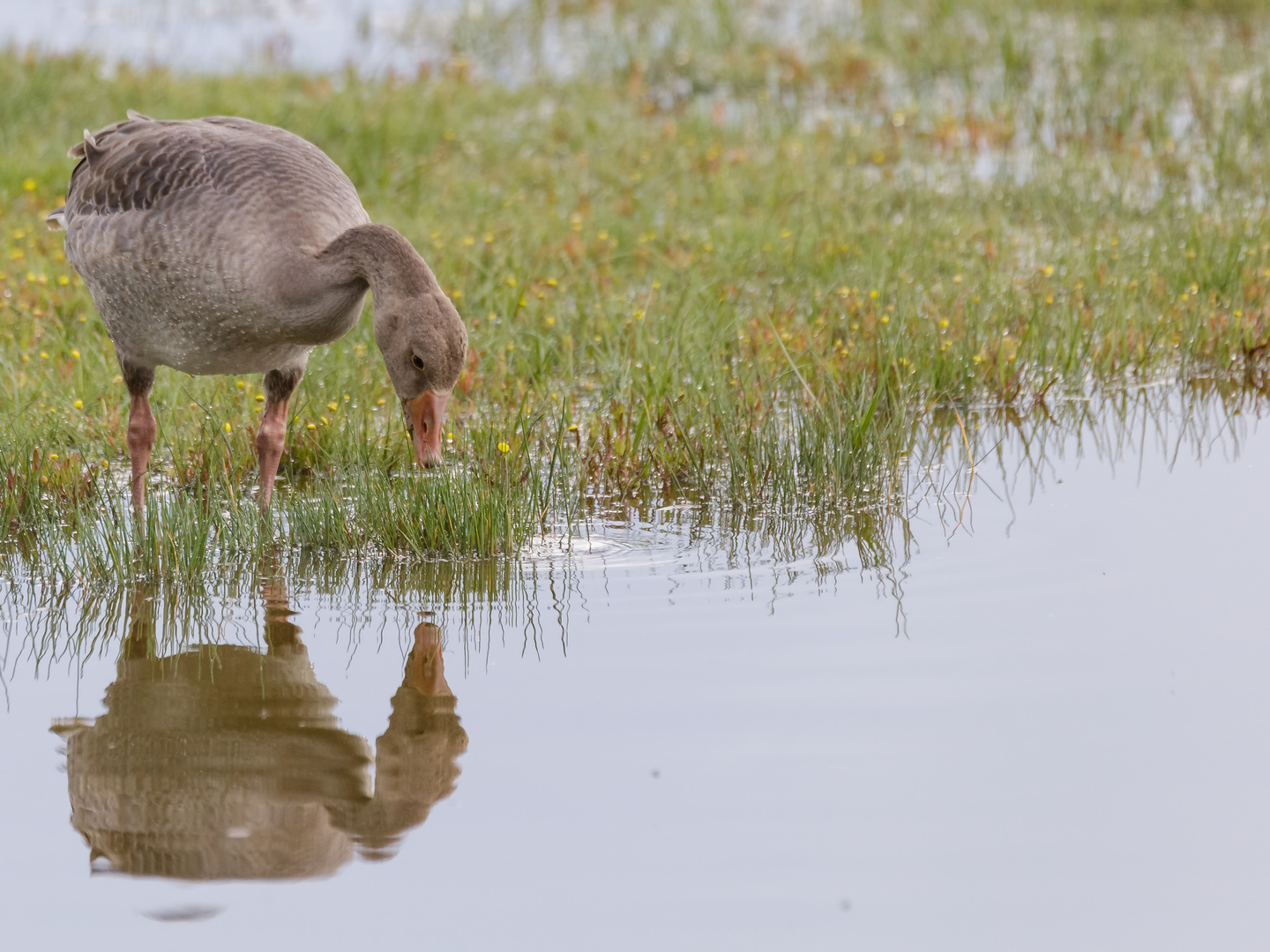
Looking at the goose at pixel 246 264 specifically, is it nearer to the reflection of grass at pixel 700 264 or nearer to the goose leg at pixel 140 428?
the goose leg at pixel 140 428

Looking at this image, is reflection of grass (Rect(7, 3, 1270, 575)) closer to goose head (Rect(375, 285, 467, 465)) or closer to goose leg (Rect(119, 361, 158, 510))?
goose leg (Rect(119, 361, 158, 510))

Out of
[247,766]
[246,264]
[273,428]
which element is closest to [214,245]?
[246,264]

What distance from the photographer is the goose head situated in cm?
538

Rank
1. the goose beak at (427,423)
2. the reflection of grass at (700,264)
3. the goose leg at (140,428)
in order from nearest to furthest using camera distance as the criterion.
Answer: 1. the goose beak at (427,423)
2. the goose leg at (140,428)
3. the reflection of grass at (700,264)

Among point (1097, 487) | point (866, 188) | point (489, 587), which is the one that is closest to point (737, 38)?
point (866, 188)

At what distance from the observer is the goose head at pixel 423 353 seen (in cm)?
538

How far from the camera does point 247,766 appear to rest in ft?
14.4

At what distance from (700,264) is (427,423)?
13.0ft

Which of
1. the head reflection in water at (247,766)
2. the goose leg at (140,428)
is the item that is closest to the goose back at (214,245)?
the goose leg at (140,428)

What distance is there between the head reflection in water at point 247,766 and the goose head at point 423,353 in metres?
0.75

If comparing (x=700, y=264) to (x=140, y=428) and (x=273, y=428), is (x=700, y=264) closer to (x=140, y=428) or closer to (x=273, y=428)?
(x=273, y=428)

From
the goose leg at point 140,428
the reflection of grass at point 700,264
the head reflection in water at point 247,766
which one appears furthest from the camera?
the reflection of grass at point 700,264

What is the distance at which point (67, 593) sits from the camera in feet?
18.3

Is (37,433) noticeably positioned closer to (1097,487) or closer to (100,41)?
(1097,487)
